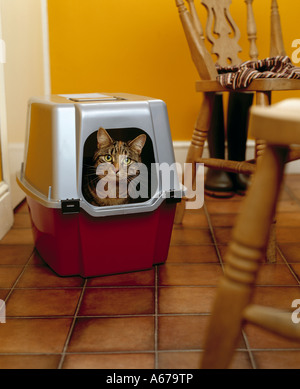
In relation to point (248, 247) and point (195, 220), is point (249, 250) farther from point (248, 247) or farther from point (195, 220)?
point (195, 220)

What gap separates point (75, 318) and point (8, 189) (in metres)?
0.73

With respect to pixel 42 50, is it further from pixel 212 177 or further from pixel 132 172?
pixel 132 172

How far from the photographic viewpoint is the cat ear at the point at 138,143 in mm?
1292

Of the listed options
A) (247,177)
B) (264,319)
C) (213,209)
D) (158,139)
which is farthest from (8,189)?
(264,319)

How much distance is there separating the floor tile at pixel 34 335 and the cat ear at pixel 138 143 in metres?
0.53

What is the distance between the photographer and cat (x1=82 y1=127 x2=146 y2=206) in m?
1.26

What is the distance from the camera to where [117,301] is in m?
1.12

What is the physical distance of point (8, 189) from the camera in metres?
1.61

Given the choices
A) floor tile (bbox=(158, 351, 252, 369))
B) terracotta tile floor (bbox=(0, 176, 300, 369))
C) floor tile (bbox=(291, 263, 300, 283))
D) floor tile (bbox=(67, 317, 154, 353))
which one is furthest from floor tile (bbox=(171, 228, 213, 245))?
floor tile (bbox=(158, 351, 252, 369))

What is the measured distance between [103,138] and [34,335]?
0.54 m

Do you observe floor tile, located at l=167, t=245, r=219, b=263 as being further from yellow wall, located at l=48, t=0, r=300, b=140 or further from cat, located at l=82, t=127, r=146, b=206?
yellow wall, located at l=48, t=0, r=300, b=140

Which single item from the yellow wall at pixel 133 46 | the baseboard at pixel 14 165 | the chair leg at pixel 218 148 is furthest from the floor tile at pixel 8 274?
the yellow wall at pixel 133 46

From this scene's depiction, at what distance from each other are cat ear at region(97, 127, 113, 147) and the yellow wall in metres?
1.11
